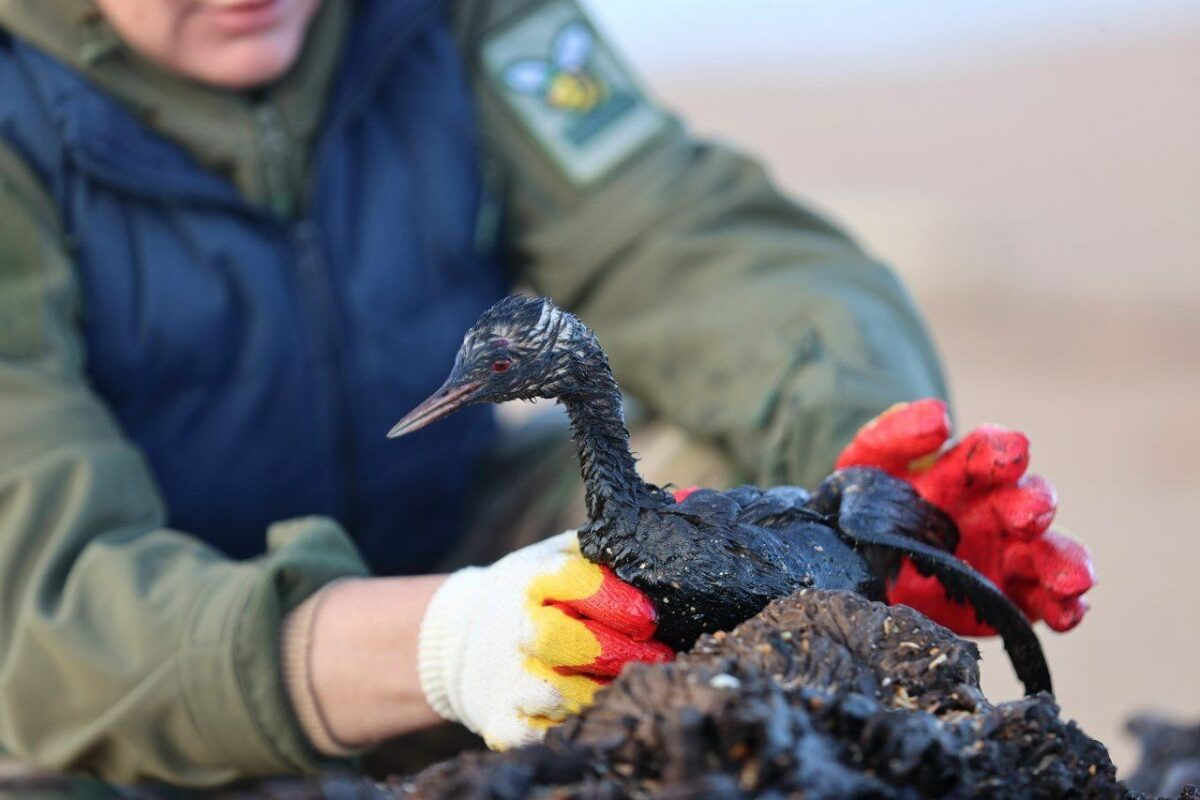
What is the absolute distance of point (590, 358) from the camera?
1499 mm

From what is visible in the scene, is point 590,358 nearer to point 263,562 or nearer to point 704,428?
point 263,562

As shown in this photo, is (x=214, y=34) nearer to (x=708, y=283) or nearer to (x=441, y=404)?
(x=708, y=283)

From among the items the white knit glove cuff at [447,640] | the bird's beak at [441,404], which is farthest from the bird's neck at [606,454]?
the white knit glove cuff at [447,640]

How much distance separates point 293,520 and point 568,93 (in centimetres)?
108

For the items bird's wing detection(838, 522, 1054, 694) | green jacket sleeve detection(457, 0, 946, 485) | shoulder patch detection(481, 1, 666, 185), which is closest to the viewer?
bird's wing detection(838, 522, 1054, 694)

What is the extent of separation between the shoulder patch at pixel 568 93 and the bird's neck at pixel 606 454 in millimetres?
1359

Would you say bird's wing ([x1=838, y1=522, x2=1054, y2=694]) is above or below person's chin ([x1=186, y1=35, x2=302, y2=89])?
below

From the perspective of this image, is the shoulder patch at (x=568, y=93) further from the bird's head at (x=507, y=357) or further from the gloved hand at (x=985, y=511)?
the bird's head at (x=507, y=357)

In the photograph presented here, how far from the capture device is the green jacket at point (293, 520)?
195cm

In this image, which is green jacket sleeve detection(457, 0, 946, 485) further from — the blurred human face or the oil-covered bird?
the oil-covered bird

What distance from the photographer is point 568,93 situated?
2859 millimetres

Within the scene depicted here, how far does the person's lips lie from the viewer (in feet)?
7.65

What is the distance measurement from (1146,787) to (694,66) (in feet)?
46.4

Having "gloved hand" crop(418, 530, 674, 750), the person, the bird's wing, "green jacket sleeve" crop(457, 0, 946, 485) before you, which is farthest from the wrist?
"green jacket sleeve" crop(457, 0, 946, 485)
